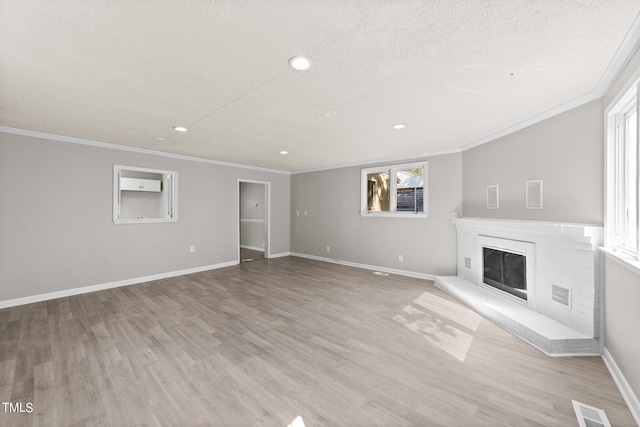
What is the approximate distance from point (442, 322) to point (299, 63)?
9.93 ft

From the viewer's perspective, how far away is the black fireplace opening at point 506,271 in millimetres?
3032

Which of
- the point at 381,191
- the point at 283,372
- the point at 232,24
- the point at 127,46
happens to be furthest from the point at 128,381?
the point at 381,191

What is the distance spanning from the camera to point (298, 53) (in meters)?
1.68

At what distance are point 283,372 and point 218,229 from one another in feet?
13.9

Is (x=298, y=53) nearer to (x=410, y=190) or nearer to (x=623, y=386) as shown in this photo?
(x=623, y=386)

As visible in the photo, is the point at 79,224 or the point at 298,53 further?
the point at 79,224

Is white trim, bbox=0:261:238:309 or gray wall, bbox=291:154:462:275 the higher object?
gray wall, bbox=291:154:462:275

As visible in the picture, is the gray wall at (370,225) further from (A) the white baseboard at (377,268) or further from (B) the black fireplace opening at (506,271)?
(B) the black fireplace opening at (506,271)

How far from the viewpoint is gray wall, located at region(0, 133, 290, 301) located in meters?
3.35

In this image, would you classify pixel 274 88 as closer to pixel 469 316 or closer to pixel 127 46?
pixel 127 46

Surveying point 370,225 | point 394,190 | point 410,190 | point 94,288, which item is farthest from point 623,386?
point 94,288

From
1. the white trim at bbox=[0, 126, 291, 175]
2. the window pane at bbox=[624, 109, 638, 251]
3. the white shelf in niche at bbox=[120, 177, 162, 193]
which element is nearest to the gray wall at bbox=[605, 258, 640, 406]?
the window pane at bbox=[624, 109, 638, 251]

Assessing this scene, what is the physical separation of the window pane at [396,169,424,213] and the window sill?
2.77 metres

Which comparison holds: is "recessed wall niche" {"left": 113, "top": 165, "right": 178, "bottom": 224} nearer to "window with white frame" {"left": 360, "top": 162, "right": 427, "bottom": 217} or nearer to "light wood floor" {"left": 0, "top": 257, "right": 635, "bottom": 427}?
"light wood floor" {"left": 0, "top": 257, "right": 635, "bottom": 427}
